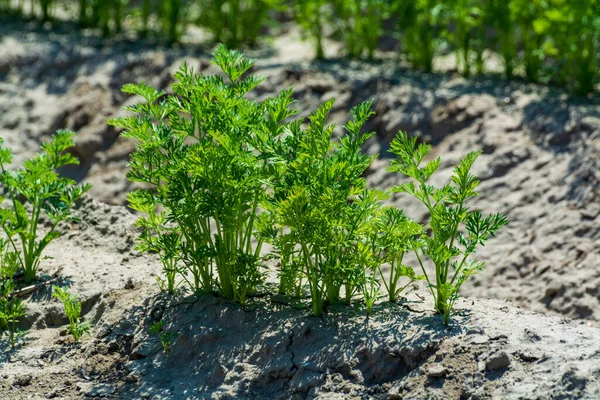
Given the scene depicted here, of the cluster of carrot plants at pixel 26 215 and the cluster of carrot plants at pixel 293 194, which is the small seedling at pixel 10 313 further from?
the cluster of carrot plants at pixel 293 194

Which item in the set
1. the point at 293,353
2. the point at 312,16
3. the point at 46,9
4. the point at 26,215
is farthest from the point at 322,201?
the point at 46,9

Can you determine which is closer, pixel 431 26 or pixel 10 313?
pixel 10 313

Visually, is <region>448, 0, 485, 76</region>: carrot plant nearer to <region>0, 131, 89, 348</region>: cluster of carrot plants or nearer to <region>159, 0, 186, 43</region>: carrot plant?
<region>159, 0, 186, 43</region>: carrot plant

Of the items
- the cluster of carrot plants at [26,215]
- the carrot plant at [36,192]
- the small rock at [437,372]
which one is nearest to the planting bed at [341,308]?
the small rock at [437,372]

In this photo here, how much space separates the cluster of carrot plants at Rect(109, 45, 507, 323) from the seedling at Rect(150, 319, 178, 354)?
13.5 inches

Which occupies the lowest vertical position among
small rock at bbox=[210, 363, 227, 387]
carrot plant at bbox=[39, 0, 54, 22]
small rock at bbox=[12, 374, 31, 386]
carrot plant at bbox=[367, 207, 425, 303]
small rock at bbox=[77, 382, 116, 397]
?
small rock at bbox=[77, 382, 116, 397]

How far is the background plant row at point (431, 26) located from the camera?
732 cm

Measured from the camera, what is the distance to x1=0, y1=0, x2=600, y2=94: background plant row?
24.0 feet

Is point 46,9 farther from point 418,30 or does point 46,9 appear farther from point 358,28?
point 418,30

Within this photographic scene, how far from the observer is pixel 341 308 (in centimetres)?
433

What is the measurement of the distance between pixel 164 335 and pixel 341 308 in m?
0.84

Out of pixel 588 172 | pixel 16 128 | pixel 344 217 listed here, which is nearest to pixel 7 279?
pixel 344 217

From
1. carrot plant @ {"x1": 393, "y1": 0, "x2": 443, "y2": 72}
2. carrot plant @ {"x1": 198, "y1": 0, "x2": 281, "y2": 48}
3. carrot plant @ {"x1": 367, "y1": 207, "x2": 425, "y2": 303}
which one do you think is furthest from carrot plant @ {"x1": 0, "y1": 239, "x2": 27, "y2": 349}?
carrot plant @ {"x1": 198, "y1": 0, "x2": 281, "y2": 48}

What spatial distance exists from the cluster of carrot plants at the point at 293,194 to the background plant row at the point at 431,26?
3.28 metres
